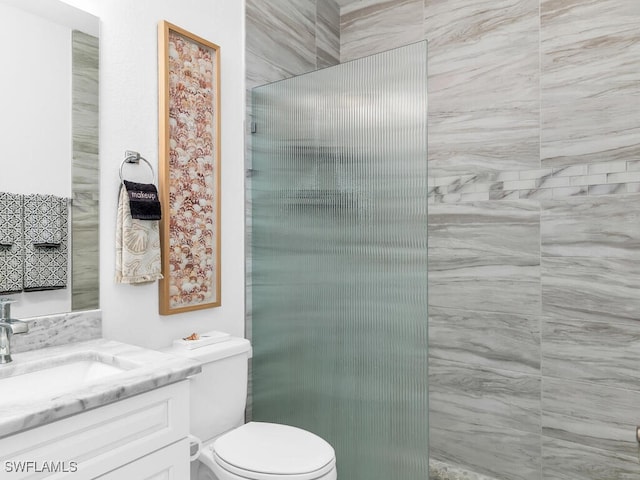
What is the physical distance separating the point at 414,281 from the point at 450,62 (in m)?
1.39

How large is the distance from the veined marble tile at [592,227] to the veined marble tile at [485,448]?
924 millimetres

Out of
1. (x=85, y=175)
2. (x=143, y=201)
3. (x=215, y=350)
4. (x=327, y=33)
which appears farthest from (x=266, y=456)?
(x=327, y=33)

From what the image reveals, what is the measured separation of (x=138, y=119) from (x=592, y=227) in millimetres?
1994

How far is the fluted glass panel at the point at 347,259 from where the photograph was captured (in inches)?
63.9

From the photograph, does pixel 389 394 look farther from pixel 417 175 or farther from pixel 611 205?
pixel 611 205

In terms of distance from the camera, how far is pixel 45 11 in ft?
4.69

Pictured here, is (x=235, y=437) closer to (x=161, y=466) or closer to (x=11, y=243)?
(x=161, y=466)

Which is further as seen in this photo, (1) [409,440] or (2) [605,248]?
(2) [605,248]

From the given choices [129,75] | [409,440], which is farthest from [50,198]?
[409,440]

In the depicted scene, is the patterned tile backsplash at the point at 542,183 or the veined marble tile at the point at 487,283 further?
the veined marble tile at the point at 487,283

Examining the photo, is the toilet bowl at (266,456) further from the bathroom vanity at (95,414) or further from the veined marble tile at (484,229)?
the veined marble tile at (484,229)

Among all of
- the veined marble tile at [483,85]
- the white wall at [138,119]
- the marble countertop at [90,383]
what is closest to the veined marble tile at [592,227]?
the veined marble tile at [483,85]
